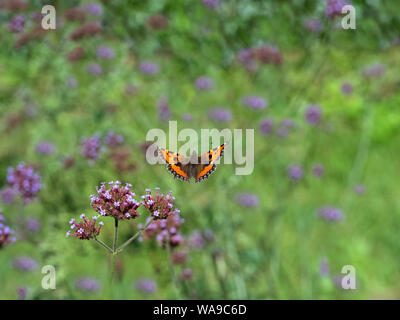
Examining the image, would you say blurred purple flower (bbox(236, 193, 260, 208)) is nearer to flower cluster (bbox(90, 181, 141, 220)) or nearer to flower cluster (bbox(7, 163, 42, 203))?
flower cluster (bbox(7, 163, 42, 203))

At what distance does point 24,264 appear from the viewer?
309 cm

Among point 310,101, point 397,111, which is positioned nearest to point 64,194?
point 310,101

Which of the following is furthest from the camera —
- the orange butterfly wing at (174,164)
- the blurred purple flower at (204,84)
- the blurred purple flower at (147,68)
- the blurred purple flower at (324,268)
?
the blurred purple flower at (204,84)

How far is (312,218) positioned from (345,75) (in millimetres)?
2701

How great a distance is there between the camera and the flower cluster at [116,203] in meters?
1.31

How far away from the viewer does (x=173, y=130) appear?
10.9 ft

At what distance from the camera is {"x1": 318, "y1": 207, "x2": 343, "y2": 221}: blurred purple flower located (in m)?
3.28

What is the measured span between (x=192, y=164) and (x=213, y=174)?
4.96 ft

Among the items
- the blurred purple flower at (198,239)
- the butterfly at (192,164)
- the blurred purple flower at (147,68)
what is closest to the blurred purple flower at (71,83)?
the blurred purple flower at (147,68)

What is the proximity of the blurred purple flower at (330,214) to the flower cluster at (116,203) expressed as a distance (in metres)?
2.26

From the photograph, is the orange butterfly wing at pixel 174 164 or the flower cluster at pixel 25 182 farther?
the flower cluster at pixel 25 182

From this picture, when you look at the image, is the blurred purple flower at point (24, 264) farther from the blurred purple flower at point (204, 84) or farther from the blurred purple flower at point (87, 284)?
the blurred purple flower at point (204, 84)

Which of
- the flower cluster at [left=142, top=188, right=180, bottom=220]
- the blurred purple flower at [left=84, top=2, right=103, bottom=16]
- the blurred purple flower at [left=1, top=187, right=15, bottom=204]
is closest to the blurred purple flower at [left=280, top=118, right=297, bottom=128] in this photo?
the blurred purple flower at [left=84, top=2, right=103, bottom=16]

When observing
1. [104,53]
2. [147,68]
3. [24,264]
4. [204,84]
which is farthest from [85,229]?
[204,84]
